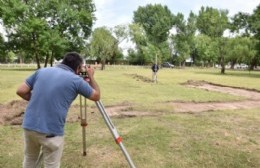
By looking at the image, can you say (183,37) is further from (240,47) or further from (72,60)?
(72,60)

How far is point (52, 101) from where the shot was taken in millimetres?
4535

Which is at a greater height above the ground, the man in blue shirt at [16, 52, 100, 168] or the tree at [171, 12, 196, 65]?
the tree at [171, 12, 196, 65]

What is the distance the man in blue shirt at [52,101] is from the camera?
178 inches

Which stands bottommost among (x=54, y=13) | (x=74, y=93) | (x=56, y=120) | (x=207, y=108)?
(x=207, y=108)

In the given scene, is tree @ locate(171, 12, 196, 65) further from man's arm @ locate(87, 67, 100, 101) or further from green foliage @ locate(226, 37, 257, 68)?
man's arm @ locate(87, 67, 100, 101)

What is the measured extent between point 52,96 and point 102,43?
68.4 meters

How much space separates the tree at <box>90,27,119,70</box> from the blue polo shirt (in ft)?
220

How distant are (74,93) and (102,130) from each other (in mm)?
5552

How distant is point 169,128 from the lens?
1035cm

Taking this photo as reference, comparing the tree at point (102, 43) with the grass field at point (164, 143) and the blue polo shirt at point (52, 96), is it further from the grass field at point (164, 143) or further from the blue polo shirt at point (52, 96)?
the blue polo shirt at point (52, 96)

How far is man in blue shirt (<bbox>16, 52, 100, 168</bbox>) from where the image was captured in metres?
4.53

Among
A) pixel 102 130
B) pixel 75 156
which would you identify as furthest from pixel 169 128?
pixel 75 156

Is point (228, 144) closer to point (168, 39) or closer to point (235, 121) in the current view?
point (235, 121)

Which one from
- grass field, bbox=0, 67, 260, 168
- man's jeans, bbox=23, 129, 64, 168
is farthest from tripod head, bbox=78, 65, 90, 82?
grass field, bbox=0, 67, 260, 168
